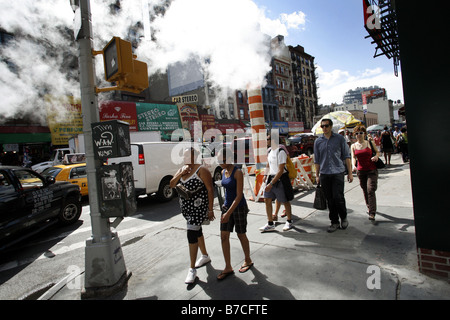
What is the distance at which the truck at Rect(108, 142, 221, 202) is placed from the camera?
7543 mm

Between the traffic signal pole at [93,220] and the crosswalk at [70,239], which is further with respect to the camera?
the crosswalk at [70,239]

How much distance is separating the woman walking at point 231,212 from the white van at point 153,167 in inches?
195

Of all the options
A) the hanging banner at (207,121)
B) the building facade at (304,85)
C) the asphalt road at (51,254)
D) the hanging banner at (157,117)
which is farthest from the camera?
the building facade at (304,85)

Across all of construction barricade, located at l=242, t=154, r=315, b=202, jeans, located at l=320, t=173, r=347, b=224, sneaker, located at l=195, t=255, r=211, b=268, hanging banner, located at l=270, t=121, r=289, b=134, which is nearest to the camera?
sneaker, located at l=195, t=255, r=211, b=268

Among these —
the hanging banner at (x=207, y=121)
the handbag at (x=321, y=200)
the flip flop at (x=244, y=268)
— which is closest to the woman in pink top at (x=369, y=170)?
the handbag at (x=321, y=200)

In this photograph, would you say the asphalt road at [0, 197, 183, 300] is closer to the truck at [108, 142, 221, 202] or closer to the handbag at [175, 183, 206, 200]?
the truck at [108, 142, 221, 202]

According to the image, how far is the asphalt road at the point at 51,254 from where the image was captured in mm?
3586

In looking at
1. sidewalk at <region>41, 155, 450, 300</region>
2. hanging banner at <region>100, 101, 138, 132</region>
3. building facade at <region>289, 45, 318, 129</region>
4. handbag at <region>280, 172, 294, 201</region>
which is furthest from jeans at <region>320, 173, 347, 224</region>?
building facade at <region>289, 45, 318, 129</region>

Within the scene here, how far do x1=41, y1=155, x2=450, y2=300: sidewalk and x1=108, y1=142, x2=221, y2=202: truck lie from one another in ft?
9.55

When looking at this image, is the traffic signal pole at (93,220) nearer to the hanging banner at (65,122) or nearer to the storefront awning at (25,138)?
the hanging banner at (65,122)

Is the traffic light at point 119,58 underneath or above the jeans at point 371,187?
above

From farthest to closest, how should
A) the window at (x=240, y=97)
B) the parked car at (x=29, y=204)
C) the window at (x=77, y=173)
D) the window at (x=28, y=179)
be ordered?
the window at (x=240, y=97), the window at (x=77, y=173), the window at (x=28, y=179), the parked car at (x=29, y=204)
